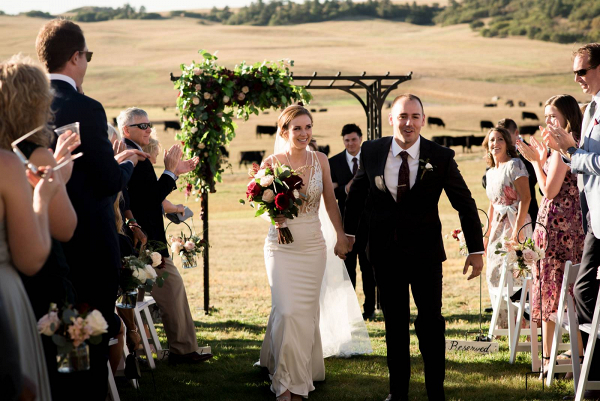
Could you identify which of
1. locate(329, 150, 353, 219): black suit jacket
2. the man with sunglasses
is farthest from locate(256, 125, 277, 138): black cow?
the man with sunglasses

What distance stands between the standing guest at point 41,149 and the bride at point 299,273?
2433 mm

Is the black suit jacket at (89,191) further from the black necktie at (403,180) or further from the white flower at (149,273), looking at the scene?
the black necktie at (403,180)

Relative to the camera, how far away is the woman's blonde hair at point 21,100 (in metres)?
3.25

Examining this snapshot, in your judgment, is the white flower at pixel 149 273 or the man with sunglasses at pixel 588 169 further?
the white flower at pixel 149 273

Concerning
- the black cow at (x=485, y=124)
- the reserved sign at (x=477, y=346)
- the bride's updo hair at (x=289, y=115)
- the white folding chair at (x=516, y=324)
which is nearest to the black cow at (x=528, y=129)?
the black cow at (x=485, y=124)

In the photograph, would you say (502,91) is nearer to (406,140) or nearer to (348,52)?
(348,52)

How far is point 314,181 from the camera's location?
20.5ft

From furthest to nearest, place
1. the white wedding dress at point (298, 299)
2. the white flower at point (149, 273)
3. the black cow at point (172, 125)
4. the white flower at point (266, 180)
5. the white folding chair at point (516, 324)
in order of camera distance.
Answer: the black cow at point (172, 125) → the white folding chair at point (516, 324) → the white flower at point (266, 180) → the white wedding dress at point (298, 299) → the white flower at point (149, 273)

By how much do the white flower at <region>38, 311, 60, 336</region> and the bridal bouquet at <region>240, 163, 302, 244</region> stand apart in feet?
9.11

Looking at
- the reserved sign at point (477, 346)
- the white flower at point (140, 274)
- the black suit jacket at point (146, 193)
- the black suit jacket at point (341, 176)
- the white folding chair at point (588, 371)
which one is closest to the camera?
the white folding chair at point (588, 371)

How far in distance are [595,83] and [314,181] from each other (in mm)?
2431

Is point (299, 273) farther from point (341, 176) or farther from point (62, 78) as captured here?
point (341, 176)

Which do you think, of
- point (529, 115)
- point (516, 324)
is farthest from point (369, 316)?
point (529, 115)

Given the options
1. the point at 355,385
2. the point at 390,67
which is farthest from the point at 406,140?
the point at 390,67
